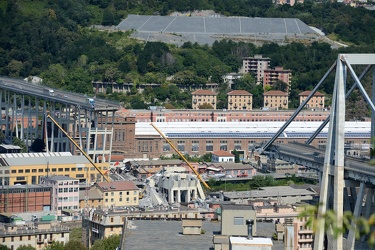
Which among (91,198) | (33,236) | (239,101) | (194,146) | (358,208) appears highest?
(239,101)

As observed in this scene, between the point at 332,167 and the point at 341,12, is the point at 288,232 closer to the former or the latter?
the point at 332,167

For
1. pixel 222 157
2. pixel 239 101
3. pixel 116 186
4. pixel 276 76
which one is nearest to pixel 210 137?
pixel 222 157

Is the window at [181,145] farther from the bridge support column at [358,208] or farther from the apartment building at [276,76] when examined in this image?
the bridge support column at [358,208]

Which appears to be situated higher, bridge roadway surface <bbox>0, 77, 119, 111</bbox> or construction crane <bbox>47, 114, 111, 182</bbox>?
bridge roadway surface <bbox>0, 77, 119, 111</bbox>

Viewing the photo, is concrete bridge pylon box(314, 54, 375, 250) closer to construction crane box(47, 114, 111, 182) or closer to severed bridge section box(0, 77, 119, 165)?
construction crane box(47, 114, 111, 182)

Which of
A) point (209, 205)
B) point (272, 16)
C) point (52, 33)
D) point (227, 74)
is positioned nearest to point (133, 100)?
point (227, 74)

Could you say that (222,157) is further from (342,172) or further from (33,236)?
(342,172)

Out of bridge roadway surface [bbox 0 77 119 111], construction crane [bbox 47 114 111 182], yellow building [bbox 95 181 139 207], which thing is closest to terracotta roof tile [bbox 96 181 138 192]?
yellow building [bbox 95 181 139 207]
